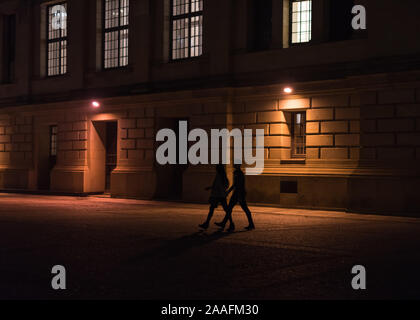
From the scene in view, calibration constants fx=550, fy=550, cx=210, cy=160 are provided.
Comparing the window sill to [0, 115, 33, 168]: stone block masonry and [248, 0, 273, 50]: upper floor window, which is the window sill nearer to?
[248, 0, 273, 50]: upper floor window

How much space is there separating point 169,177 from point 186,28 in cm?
674

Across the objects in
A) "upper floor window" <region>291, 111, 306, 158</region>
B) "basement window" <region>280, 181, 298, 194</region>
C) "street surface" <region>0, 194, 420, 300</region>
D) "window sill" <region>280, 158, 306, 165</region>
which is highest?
"upper floor window" <region>291, 111, 306, 158</region>

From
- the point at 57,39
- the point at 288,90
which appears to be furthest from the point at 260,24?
the point at 57,39

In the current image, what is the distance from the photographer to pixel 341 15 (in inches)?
807

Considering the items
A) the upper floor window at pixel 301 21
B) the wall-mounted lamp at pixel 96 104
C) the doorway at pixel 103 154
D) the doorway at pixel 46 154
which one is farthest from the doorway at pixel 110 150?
the upper floor window at pixel 301 21

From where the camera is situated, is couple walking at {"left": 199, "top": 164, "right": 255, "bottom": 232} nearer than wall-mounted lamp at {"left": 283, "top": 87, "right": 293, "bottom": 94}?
Yes

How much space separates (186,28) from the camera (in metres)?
24.5

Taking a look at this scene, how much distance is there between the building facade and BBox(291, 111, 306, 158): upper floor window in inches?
1.6

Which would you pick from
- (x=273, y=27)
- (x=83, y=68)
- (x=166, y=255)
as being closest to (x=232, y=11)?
(x=273, y=27)

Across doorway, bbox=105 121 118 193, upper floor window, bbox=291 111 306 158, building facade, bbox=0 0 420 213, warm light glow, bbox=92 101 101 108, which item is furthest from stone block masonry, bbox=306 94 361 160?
doorway, bbox=105 121 118 193

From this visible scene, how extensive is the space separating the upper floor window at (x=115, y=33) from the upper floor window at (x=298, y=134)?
Answer: 946 cm

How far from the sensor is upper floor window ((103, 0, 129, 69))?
2641 centimetres

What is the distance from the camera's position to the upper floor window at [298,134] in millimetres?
21250

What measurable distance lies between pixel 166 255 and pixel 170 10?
56.2 feet
